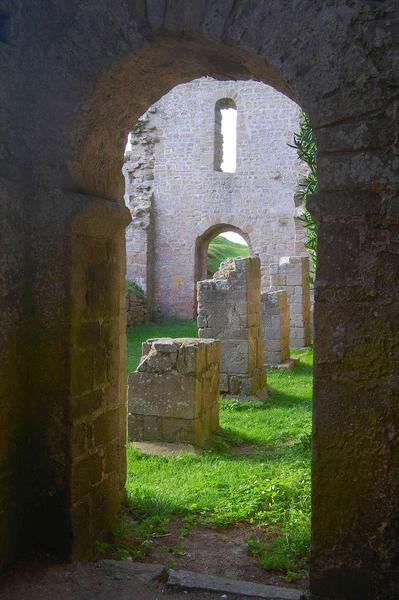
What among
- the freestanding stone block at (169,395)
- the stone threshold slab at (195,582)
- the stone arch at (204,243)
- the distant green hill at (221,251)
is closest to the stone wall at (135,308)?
the stone arch at (204,243)

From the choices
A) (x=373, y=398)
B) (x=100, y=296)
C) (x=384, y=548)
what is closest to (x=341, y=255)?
(x=373, y=398)

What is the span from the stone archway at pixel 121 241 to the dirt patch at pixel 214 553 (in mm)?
492

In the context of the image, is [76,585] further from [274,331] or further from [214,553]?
[274,331]

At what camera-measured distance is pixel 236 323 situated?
1020cm

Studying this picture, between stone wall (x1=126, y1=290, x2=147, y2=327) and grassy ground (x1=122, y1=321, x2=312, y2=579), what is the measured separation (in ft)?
31.3

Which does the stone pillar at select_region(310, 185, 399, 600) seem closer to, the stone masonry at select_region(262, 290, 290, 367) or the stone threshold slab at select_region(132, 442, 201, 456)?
the stone threshold slab at select_region(132, 442, 201, 456)

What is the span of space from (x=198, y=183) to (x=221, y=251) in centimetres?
1135

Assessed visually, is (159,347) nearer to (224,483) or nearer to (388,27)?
(224,483)

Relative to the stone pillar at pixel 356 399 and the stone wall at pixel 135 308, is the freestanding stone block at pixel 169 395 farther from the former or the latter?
the stone wall at pixel 135 308

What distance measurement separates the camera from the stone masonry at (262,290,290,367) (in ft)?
40.7

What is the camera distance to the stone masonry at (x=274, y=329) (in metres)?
12.4

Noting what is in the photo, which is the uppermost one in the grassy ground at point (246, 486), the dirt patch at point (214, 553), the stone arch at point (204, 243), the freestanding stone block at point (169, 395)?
the stone arch at point (204, 243)

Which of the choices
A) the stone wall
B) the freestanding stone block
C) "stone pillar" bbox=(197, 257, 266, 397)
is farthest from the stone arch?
the freestanding stone block

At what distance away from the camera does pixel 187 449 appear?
22.2 ft
